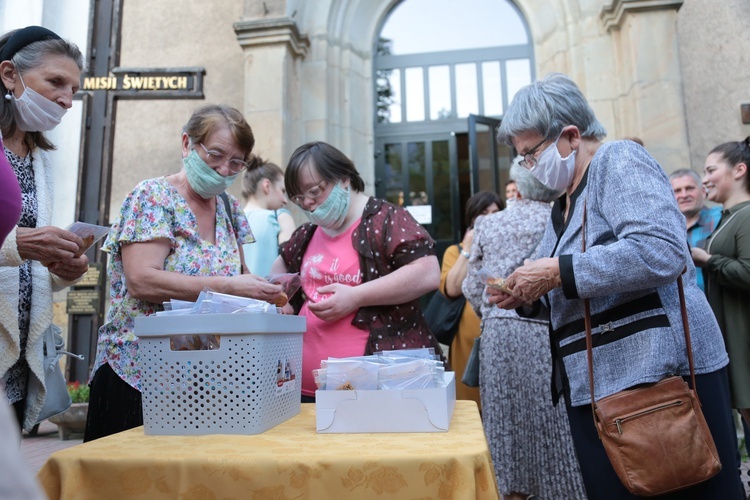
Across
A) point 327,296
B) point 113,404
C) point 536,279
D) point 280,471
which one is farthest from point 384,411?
point 113,404

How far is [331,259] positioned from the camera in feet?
8.29

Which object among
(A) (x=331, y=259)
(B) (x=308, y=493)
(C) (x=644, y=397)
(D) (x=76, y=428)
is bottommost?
(D) (x=76, y=428)

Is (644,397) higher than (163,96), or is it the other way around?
(163,96)

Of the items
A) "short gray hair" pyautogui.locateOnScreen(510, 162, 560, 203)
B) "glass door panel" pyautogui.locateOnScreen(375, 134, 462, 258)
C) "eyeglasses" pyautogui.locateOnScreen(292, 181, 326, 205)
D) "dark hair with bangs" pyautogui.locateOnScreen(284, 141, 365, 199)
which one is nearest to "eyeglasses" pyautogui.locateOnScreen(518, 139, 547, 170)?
"dark hair with bangs" pyautogui.locateOnScreen(284, 141, 365, 199)

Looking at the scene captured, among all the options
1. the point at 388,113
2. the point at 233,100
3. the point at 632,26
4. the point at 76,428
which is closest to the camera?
the point at 76,428

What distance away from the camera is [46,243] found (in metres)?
1.87

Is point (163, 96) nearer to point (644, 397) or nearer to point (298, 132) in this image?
point (298, 132)

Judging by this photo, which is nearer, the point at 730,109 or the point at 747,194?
the point at 747,194

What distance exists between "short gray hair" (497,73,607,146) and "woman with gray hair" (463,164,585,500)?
4.23ft

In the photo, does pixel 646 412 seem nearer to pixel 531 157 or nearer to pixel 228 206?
pixel 531 157

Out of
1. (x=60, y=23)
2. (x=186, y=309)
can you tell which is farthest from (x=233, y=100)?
(x=186, y=309)

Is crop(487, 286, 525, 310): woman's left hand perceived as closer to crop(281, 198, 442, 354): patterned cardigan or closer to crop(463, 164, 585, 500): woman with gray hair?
crop(281, 198, 442, 354): patterned cardigan

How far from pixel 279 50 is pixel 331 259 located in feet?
17.0

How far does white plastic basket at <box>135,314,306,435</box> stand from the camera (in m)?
1.50
